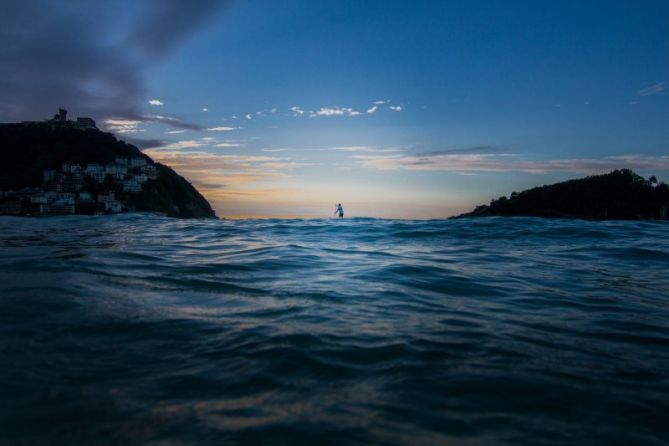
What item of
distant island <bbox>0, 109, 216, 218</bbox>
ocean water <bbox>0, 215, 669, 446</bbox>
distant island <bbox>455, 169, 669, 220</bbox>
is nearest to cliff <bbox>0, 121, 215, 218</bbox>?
distant island <bbox>0, 109, 216, 218</bbox>

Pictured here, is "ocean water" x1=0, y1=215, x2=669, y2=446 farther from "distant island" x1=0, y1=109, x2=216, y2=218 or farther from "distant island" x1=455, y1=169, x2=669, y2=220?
"distant island" x1=0, y1=109, x2=216, y2=218

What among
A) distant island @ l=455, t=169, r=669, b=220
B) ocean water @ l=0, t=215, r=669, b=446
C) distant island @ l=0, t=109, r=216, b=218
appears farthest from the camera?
distant island @ l=0, t=109, r=216, b=218

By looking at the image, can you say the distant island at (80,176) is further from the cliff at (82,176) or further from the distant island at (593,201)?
the distant island at (593,201)

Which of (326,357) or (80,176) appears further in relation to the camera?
(80,176)

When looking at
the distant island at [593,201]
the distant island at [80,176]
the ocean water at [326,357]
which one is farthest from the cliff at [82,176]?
the ocean water at [326,357]

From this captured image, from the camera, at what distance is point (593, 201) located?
39188 mm

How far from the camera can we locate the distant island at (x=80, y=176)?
7394 cm

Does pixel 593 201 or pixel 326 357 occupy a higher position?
pixel 593 201

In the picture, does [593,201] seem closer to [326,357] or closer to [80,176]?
[326,357]

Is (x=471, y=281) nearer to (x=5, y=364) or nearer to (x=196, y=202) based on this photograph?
(x=5, y=364)

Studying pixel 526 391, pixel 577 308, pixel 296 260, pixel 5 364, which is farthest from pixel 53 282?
pixel 577 308

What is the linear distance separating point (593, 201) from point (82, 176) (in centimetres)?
9690

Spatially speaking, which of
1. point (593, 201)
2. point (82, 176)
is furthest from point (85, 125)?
point (593, 201)

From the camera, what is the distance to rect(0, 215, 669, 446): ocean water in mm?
2398
